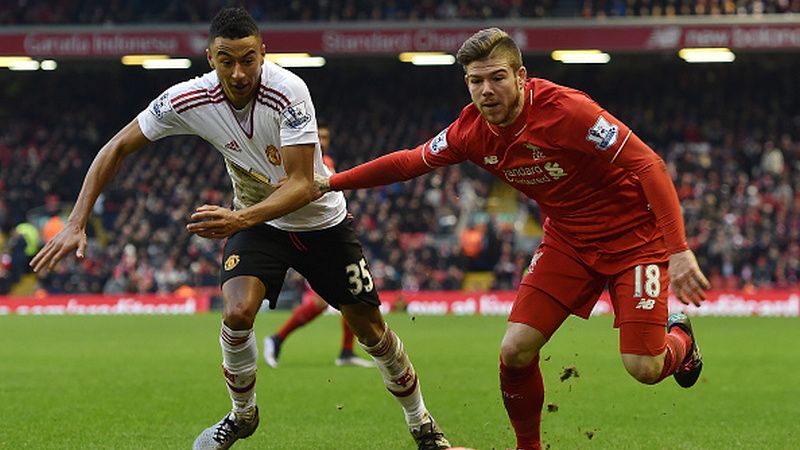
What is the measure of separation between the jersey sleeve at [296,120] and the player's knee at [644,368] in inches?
77.7

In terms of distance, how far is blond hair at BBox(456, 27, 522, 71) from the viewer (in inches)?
243

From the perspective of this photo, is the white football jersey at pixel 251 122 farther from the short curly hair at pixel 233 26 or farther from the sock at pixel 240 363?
the sock at pixel 240 363

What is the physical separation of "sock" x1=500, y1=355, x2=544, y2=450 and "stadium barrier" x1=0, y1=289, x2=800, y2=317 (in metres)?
16.3

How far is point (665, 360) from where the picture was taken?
22.0 ft

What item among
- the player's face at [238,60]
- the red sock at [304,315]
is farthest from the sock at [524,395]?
the red sock at [304,315]

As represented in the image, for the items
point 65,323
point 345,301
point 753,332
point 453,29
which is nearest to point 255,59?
point 345,301

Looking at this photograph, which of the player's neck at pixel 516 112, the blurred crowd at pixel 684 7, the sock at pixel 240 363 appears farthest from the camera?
the blurred crowd at pixel 684 7

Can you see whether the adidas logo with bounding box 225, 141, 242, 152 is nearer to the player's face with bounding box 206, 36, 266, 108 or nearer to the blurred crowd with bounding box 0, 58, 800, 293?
the player's face with bounding box 206, 36, 266, 108

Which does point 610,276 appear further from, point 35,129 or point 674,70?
point 35,129

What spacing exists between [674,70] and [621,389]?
2547 centimetres

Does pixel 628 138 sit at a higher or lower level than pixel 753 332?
higher

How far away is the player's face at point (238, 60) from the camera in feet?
21.1

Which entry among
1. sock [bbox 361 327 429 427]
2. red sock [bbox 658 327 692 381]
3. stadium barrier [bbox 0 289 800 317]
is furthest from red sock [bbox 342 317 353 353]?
stadium barrier [bbox 0 289 800 317]

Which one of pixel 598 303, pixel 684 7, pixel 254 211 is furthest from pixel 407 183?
pixel 254 211
